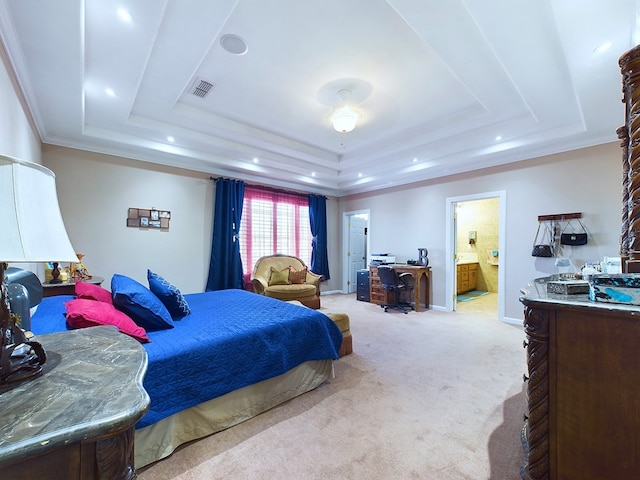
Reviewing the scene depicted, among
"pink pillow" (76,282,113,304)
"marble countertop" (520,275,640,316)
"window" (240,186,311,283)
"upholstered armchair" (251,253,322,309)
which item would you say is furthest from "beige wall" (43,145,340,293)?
"marble countertop" (520,275,640,316)

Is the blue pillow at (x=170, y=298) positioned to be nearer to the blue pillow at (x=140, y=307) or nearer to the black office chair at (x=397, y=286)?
the blue pillow at (x=140, y=307)

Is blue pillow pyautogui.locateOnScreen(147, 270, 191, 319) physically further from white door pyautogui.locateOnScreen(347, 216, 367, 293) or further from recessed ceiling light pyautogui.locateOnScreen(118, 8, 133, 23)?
white door pyautogui.locateOnScreen(347, 216, 367, 293)

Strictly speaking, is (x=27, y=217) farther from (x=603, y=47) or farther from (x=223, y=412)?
(x=603, y=47)

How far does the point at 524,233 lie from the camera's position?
4.27 m

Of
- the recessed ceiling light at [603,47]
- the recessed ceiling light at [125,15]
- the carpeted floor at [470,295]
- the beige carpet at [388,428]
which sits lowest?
the beige carpet at [388,428]

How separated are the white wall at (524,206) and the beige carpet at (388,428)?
1767mm

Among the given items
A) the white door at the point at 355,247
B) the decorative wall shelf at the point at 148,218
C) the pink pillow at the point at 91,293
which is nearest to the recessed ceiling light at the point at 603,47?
the pink pillow at the point at 91,293

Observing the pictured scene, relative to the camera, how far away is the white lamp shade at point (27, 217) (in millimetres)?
646

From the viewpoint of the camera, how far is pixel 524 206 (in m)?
4.29

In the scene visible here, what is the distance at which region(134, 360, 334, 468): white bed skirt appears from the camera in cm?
159

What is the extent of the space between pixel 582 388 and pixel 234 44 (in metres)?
3.15

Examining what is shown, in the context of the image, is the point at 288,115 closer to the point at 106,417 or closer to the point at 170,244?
the point at 170,244

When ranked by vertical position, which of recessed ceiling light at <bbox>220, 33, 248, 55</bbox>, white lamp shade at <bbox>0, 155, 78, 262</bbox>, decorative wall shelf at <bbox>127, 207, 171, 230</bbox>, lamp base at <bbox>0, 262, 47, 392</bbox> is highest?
recessed ceiling light at <bbox>220, 33, 248, 55</bbox>

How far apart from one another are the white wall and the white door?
4.18 ft
